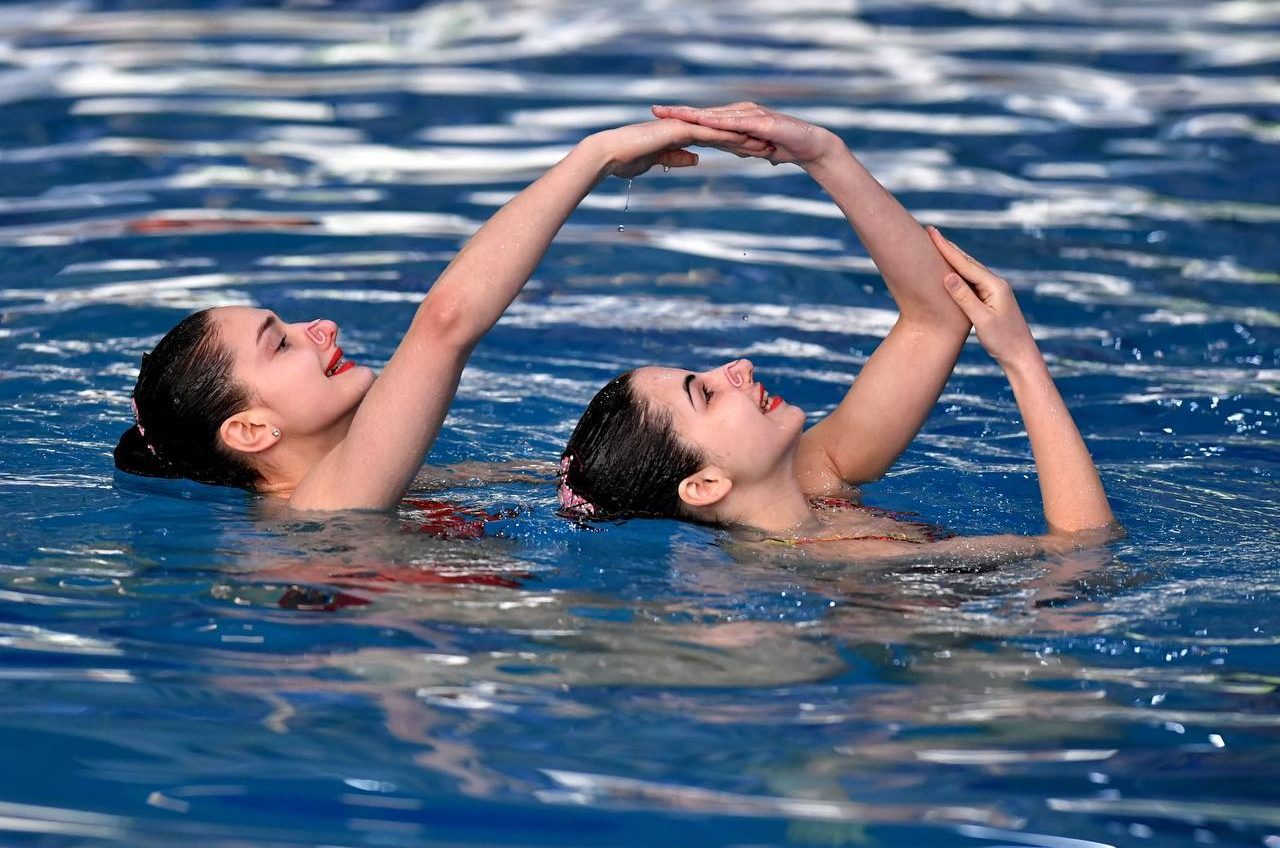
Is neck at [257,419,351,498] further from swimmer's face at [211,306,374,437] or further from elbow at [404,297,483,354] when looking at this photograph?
elbow at [404,297,483,354]

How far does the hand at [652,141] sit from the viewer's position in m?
4.24

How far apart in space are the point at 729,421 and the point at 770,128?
2.52 ft

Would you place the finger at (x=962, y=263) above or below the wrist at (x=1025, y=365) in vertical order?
above

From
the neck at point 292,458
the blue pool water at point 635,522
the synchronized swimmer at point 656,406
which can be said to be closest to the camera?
the blue pool water at point 635,522

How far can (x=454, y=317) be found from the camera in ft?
13.3

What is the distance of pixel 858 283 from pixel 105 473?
377cm

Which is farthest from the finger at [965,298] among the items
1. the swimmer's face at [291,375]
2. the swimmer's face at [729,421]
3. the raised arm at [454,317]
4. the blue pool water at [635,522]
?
the swimmer's face at [291,375]

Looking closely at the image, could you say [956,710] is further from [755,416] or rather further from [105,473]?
[105,473]

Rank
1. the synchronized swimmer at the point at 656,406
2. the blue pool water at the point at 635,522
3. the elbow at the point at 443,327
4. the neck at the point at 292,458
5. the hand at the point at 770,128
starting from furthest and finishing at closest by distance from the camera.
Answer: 1. the neck at the point at 292,458
2. the hand at the point at 770,128
3. the synchronized swimmer at the point at 656,406
4. the elbow at the point at 443,327
5. the blue pool water at the point at 635,522

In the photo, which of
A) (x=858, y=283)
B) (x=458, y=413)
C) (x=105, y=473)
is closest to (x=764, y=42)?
(x=858, y=283)

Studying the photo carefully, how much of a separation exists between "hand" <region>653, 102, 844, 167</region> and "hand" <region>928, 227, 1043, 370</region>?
40 centimetres

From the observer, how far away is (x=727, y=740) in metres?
3.36

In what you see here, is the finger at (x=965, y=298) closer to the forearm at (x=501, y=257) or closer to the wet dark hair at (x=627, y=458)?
the wet dark hair at (x=627, y=458)

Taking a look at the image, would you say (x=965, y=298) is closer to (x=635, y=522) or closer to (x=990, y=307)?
(x=990, y=307)
